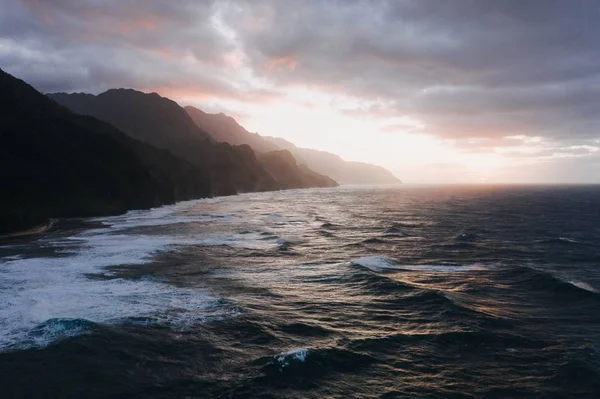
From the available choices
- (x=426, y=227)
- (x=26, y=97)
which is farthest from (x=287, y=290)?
(x=26, y=97)

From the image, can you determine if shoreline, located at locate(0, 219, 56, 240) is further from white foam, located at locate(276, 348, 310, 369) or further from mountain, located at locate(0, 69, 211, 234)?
white foam, located at locate(276, 348, 310, 369)

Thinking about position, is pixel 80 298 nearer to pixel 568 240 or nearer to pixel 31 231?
pixel 31 231

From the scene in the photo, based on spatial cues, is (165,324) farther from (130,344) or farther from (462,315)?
(462,315)

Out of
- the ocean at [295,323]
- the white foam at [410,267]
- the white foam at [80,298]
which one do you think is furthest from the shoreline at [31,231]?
the white foam at [410,267]

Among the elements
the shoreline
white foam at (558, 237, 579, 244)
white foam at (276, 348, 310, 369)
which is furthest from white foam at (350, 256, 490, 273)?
the shoreline

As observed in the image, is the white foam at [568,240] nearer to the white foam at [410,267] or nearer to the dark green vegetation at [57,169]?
the white foam at [410,267]
